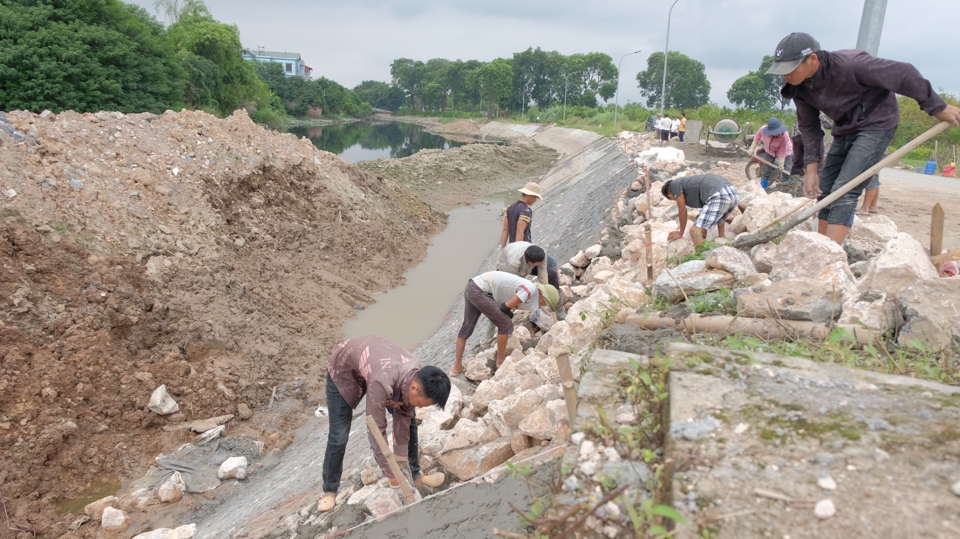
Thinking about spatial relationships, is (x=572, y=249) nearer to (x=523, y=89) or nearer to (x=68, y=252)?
(x=68, y=252)

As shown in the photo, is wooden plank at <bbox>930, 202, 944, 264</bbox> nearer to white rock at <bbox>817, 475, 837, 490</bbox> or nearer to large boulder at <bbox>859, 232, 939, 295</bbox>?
large boulder at <bbox>859, 232, 939, 295</bbox>

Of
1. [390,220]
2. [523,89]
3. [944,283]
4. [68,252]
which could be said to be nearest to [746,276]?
[944,283]

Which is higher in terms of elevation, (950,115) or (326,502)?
(950,115)

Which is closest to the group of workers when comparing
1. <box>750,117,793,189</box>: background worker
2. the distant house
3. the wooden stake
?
the wooden stake

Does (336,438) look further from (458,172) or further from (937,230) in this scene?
(458,172)

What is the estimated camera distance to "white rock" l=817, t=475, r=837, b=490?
5.15 ft

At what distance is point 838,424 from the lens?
179 cm

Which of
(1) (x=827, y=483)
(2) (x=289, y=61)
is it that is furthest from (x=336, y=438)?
(2) (x=289, y=61)

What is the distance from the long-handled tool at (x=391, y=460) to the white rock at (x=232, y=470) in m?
2.63

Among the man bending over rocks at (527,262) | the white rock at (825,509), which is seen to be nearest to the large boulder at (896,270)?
the white rock at (825,509)

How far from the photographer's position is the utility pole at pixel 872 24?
15.1ft

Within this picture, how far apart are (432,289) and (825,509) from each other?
9.14 m

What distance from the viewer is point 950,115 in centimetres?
309

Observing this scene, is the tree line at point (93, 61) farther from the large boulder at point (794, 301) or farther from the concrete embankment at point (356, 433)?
the large boulder at point (794, 301)
